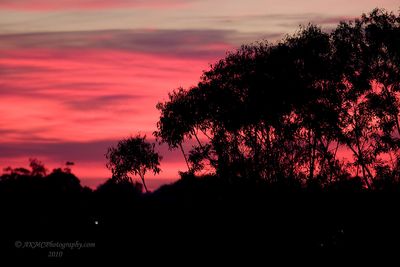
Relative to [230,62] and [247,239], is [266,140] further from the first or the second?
[247,239]

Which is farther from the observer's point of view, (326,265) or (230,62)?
(230,62)

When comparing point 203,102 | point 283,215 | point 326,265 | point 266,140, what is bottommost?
point 326,265

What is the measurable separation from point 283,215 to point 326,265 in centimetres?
1061

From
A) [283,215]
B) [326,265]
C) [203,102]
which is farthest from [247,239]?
[203,102]

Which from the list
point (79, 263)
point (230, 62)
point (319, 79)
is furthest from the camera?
point (230, 62)

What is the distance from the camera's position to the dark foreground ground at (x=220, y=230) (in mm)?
73188

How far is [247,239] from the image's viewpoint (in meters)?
80.0

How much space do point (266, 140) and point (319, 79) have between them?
11020 millimetres

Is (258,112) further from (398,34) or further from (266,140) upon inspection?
(398,34)

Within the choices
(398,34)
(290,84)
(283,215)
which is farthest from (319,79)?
(283,215)

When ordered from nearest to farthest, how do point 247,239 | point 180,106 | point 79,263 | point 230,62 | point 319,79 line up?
point 79,263, point 247,239, point 319,79, point 230,62, point 180,106

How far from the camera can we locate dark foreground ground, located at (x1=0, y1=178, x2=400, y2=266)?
73.2 metres

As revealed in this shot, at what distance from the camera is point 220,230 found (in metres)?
83.8

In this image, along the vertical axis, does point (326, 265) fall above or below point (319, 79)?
below
